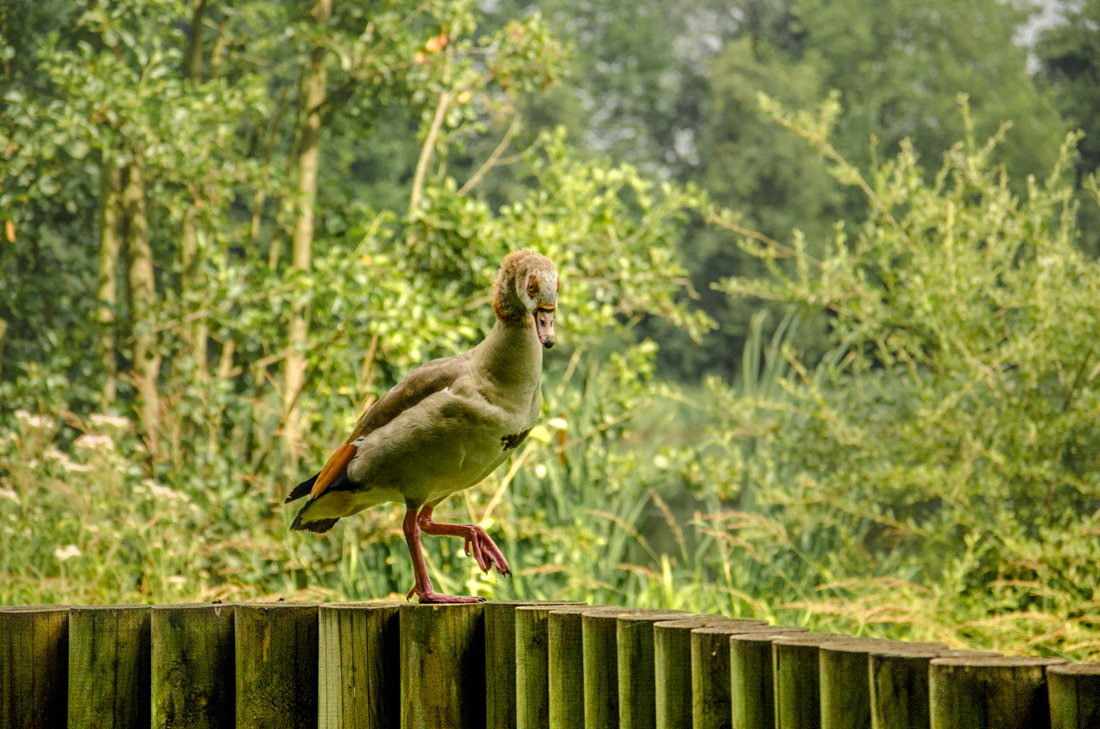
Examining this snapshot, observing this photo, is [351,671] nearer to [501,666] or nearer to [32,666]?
[501,666]

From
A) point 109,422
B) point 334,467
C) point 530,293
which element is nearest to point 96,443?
point 109,422

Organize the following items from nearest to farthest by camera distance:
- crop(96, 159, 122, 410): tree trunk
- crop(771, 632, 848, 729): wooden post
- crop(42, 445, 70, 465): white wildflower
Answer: crop(771, 632, 848, 729): wooden post, crop(42, 445, 70, 465): white wildflower, crop(96, 159, 122, 410): tree trunk

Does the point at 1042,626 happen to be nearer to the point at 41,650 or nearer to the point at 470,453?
the point at 470,453

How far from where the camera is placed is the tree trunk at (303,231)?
5914 mm

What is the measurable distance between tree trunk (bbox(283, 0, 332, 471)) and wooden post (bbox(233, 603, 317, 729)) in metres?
3.42

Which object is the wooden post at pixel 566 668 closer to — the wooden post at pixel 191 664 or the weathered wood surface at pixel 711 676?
the weathered wood surface at pixel 711 676

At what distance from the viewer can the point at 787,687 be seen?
1.71 meters

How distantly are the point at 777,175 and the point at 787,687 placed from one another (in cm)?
2467

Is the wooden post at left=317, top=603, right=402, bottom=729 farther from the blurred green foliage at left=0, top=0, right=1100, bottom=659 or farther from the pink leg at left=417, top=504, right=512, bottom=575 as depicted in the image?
the blurred green foliage at left=0, top=0, right=1100, bottom=659

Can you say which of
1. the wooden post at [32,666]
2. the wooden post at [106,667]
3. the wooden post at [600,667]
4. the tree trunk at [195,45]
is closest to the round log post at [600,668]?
the wooden post at [600,667]

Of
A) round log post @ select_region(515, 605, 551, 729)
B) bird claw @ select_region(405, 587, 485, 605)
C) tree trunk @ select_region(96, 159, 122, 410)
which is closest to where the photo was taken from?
round log post @ select_region(515, 605, 551, 729)

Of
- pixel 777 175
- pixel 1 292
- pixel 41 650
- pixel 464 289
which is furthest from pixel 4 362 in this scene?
pixel 777 175

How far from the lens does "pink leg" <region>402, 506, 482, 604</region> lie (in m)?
2.25

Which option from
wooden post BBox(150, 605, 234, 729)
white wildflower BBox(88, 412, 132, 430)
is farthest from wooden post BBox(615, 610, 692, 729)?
white wildflower BBox(88, 412, 132, 430)
